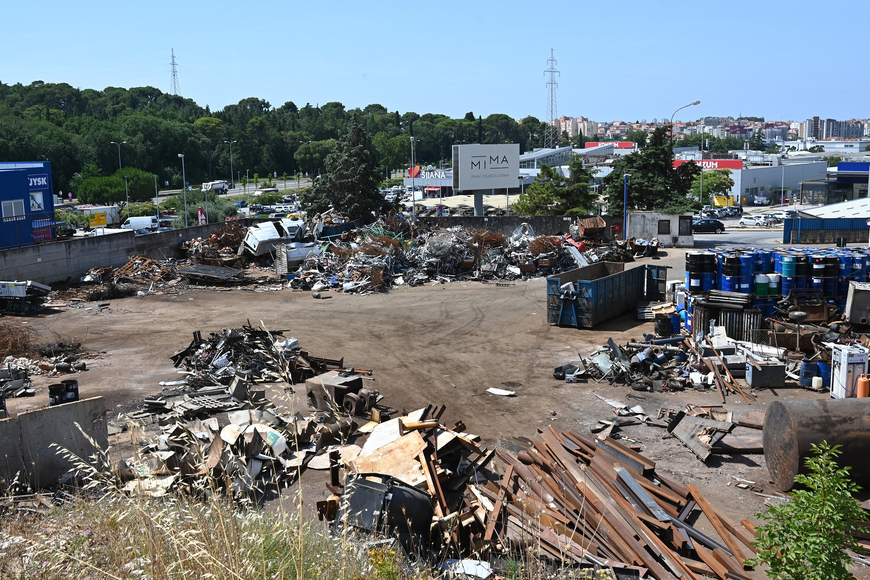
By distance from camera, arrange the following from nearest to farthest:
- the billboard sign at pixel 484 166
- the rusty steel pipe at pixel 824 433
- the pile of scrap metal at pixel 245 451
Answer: the pile of scrap metal at pixel 245 451, the rusty steel pipe at pixel 824 433, the billboard sign at pixel 484 166

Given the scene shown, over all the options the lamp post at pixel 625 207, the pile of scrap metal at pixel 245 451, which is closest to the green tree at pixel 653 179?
the lamp post at pixel 625 207

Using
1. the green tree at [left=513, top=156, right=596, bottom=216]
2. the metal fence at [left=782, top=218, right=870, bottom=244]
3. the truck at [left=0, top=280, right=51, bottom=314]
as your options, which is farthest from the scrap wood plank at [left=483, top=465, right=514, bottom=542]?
the metal fence at [left=782, top=218, right=870, bottom=244]

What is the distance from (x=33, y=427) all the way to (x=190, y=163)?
9395 cm

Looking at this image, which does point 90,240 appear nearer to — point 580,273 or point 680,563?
point 580,273

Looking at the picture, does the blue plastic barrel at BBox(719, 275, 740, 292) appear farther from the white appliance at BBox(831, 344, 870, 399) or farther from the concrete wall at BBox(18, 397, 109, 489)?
the concrete wall at BBox(18, 397, 109, 489)

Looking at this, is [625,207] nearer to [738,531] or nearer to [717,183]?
[738,531]

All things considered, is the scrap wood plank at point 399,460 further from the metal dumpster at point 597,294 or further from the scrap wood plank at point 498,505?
the metal dumpster at point 597,294

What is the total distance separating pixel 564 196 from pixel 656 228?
9.22 m

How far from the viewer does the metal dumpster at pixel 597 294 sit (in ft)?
67.5

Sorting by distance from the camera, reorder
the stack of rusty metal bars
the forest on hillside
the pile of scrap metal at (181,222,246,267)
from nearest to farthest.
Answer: the stack of rusty metal bars
the pile of scrap metal at (181,222,246,267)
the forest on hillside

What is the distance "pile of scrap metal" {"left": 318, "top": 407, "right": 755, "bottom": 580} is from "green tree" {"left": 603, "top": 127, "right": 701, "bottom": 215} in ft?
109

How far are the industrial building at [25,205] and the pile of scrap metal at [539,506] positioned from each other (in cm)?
2507

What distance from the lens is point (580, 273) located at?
2325 cm

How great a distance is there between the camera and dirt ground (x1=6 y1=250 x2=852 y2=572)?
12660 mm
